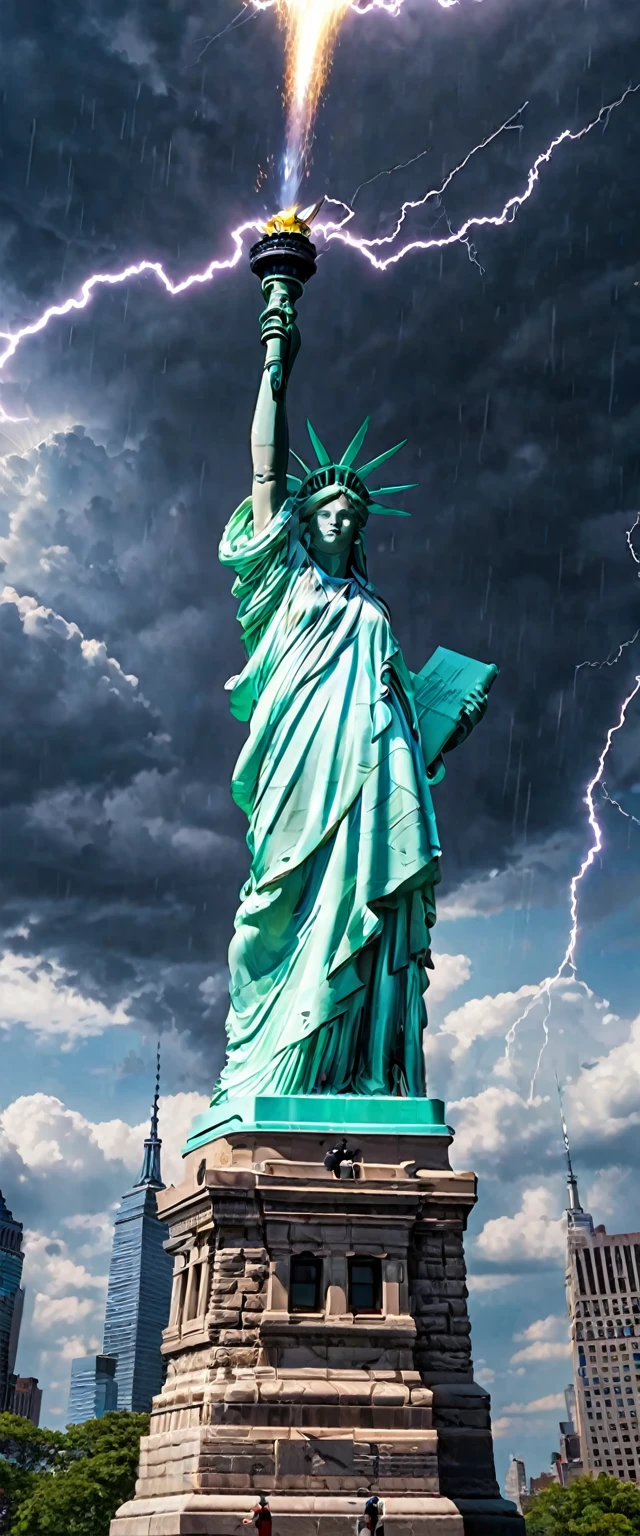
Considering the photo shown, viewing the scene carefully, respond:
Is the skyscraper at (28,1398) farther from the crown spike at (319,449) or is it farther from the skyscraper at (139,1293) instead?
the crown spike at (319,449)

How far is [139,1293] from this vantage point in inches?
5615

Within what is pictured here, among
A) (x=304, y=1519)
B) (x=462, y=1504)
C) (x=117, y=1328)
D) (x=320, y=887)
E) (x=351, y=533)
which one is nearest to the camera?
(x=304, y=1519)

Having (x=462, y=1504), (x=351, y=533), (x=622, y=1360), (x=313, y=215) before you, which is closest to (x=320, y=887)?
(x=351, y=533)

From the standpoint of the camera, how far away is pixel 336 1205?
21062 mm

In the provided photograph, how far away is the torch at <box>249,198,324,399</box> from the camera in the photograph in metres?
28.5

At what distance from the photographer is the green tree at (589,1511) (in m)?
53.8

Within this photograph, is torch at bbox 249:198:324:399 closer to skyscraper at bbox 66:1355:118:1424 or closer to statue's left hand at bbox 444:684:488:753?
statue's left hand at bbox 444:684:488:753

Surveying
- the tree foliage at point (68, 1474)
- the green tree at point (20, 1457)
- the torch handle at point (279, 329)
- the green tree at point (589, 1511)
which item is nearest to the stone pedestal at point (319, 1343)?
the torch handle at point (279, 329)

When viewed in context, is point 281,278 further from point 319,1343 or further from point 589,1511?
point 589,1511

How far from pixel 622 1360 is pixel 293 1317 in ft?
387

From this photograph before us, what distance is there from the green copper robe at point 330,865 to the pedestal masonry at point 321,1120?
5 centimetres

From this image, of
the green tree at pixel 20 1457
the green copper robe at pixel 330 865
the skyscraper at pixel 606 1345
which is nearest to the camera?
the green copper robe at pixel 330 865

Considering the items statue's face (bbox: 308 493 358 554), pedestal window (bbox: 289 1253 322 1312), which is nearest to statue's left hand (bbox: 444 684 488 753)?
statue's face (bbox: 308 493 358 554)

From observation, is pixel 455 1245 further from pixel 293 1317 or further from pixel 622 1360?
pixel 622 1360
